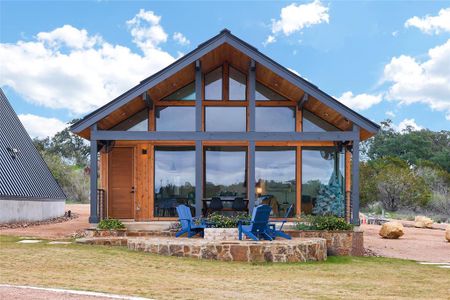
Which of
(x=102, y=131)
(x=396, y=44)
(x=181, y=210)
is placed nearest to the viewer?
(x=181, y=210)

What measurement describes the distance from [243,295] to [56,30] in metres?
32.9

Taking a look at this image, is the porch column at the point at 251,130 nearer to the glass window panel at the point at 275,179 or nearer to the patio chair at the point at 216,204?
the patio chair at the point at 216,204

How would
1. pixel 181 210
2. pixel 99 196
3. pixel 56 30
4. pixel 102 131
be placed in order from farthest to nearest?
1. pixel 56 30
2. pixel 99 196
3. pixel 102 131
4. pixel 181 210

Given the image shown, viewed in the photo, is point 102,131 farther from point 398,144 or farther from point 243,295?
point 398,144

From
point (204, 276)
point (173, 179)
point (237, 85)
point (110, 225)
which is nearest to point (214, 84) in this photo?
point (237, 85)

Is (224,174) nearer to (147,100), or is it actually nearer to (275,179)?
(275,179)

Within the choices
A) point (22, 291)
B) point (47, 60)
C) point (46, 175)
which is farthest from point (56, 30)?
point (22, 291)

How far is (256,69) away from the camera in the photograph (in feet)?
47.4

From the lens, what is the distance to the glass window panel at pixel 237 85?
50.2 ft

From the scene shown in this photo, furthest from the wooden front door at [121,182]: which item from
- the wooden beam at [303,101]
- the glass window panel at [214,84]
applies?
the wooden beam at [303,101]

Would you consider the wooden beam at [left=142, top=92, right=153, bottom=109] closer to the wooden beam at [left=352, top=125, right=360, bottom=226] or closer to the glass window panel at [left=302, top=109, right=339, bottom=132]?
the glass window panel at [left=302, top=109, right=339, bottom=132]

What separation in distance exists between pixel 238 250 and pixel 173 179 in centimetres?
522

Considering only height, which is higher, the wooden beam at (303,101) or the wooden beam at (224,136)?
the wooden beam at (303,101)

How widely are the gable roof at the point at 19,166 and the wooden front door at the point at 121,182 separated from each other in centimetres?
502
